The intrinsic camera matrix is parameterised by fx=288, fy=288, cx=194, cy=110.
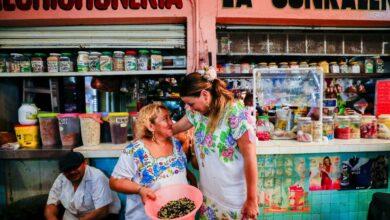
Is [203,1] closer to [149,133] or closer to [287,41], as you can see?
[287,41]

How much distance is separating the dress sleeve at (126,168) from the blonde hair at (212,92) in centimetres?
54

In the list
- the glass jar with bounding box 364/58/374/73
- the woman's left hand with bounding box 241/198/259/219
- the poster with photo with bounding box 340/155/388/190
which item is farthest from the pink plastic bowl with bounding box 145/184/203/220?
the glass jar with bounding box 364/58/374/73

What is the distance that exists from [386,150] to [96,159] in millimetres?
2613

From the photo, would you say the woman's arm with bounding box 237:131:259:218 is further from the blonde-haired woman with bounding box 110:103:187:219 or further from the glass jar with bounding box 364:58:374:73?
the glass jar with bounding box 364:58:374:73

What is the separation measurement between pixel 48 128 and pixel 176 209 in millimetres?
1798

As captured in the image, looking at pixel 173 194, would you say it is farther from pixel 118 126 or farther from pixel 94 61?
pixel 94 61

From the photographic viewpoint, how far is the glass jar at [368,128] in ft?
9.39

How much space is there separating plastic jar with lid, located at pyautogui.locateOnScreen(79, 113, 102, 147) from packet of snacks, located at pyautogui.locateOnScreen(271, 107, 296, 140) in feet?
5.71

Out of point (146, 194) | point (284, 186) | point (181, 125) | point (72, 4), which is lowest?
point (284, 186)

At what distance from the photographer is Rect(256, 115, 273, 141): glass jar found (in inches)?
110

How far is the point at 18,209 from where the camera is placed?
260cm

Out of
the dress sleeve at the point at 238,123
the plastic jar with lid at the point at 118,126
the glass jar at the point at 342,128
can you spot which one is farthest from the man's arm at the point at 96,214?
the glass jar at the point at 342,128

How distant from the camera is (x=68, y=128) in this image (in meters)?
2.82

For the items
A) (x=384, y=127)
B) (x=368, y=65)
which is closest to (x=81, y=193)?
(x=384, y=127)
